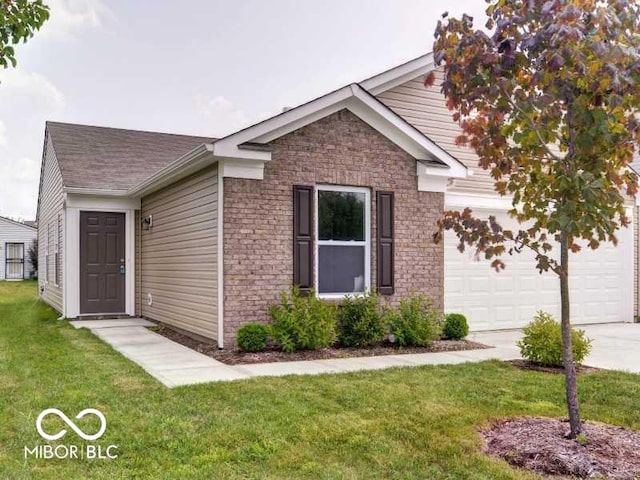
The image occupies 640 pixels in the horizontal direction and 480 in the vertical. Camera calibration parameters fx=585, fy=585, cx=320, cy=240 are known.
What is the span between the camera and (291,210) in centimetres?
844

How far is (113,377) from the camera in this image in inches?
246

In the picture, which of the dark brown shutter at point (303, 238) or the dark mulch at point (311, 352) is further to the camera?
the dark brown shutter at point (303, 238)

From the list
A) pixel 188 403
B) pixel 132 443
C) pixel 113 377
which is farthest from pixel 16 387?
pixel 132 443

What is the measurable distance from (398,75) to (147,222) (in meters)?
5.93

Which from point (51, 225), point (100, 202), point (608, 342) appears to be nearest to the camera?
point (608, 342)

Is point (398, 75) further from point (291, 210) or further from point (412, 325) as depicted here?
point (412, 325)

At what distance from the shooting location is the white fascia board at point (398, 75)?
10.5m

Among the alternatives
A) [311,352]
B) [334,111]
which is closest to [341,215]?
[334,111]

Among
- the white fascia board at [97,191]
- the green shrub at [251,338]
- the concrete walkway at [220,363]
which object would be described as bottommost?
the concrete walkway at [220,363]

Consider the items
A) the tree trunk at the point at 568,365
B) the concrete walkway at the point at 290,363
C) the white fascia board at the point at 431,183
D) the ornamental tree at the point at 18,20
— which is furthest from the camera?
the white fascia board at the point at 431,183

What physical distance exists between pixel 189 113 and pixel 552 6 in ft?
60.4

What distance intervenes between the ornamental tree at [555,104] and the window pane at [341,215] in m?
4.26

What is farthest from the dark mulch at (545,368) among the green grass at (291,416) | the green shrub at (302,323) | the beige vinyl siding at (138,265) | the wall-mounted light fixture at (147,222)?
the beige vinyl siding at (138,265)

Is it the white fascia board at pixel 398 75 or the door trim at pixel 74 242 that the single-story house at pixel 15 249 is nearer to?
the door trim at pixel 74 242
